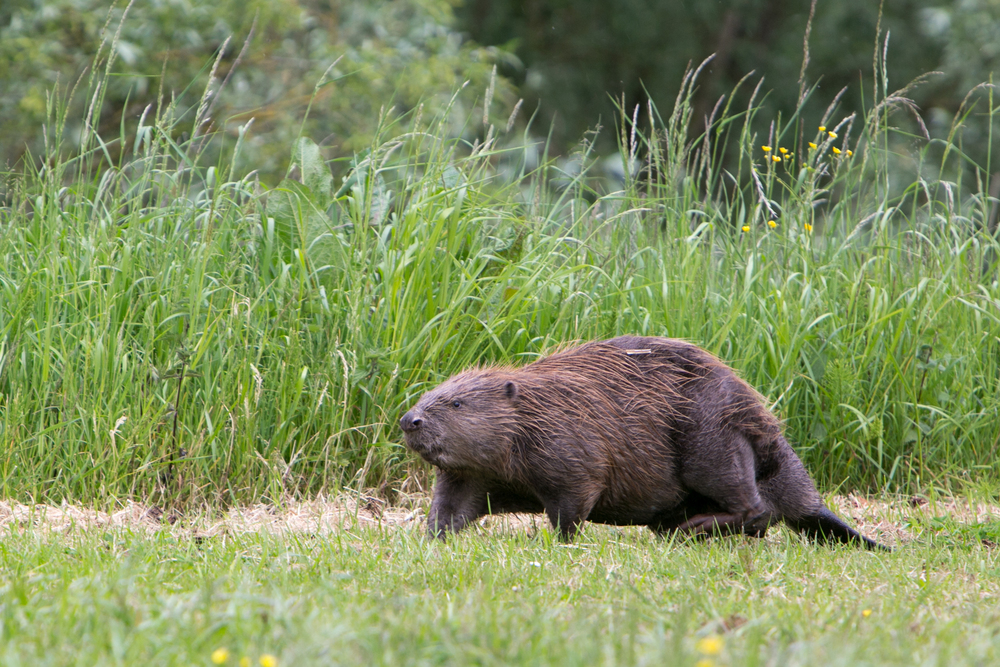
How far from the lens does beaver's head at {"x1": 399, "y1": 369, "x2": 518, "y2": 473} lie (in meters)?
3.39

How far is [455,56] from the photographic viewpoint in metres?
10.3

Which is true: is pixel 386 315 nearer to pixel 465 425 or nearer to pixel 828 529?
pixel 465 425

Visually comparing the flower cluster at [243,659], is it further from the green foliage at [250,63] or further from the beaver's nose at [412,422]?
the green foliage at [250,63]

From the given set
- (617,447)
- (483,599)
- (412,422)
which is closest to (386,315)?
(412,422)

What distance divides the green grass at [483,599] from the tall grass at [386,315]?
23.9 inches

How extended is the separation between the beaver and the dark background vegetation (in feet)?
5.17

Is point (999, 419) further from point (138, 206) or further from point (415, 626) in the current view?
point (138, 206)

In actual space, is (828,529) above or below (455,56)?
below

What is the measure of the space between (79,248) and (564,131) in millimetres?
10136

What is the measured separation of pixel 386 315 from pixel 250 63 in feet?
19.9

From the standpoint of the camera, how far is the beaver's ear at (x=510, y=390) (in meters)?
3.52

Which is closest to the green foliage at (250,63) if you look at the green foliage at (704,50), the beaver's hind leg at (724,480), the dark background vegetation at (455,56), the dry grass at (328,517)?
the dark background vegetation at (455,56)

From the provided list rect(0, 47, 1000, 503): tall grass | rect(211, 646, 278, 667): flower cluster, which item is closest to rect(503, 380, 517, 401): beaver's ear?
rect(0, 47, 1000, 503): tall grass

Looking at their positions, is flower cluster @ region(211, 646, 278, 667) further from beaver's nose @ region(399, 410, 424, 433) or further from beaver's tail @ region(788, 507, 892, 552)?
beaver's tail @ region(788, 507, 892, 552)
